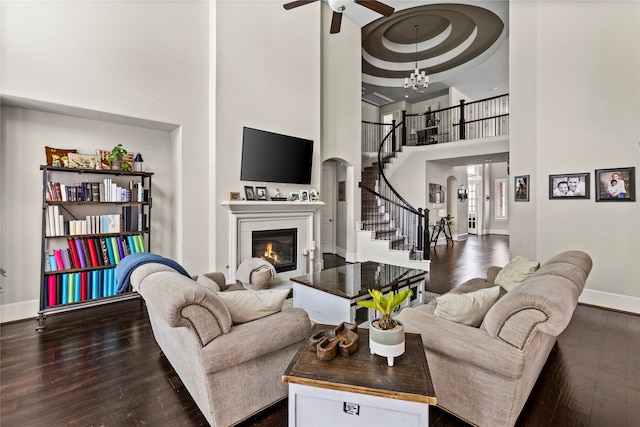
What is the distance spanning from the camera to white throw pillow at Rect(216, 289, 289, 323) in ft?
6.34

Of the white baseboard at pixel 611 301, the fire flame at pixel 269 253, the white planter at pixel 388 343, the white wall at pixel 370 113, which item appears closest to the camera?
the white planter at pixel 388 343

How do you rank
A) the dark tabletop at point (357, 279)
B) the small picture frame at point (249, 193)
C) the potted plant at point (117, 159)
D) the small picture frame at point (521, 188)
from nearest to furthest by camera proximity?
the dark tabletop at point (357, 279)
the potted plant at point (117, 159)
the small picture frame at point (249, 193)
the small picture frame at point (521, 188)

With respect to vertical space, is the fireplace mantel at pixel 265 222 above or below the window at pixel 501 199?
below

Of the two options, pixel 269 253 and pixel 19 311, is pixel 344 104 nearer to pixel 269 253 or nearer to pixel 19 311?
pixel 269 253

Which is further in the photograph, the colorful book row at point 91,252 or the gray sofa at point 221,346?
the colorful book row at point 91,252

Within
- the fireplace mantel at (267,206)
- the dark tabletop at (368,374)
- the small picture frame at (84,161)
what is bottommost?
the dark tabletop at (368,374)

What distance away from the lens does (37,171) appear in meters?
3.61

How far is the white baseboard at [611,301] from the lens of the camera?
3.96 m

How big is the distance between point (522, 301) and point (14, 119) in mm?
5268

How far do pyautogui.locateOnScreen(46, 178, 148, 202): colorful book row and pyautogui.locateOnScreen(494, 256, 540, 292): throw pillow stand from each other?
15.0 feet

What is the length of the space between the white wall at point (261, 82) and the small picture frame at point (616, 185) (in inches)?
169

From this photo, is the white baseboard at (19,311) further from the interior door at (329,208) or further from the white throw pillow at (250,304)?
the interior door at (329,208)

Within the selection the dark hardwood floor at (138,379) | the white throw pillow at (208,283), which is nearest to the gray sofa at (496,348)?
the dark hardwood floor at (138,379)

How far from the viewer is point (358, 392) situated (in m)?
1.27
